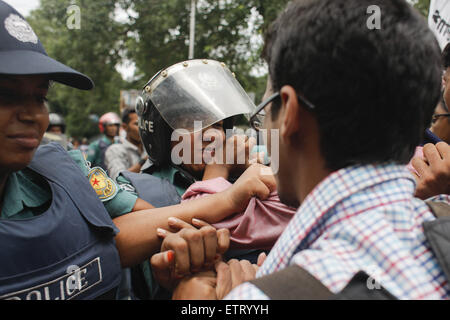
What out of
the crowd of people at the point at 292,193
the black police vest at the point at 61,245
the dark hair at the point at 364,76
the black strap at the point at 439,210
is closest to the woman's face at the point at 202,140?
the crowd of people at the point at 292,193

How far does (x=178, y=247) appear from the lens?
48.0 inches

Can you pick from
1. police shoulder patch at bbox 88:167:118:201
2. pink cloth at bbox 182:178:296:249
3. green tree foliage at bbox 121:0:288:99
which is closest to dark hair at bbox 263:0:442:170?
pink cloth at bbox 182:178:296:249

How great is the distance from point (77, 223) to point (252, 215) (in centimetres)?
66

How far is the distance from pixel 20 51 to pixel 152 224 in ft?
2.68

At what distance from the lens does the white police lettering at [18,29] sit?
1.22 m

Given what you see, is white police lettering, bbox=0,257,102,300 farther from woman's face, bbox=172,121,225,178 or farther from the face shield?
the face shield

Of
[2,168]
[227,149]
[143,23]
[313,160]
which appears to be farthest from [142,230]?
[143,23]

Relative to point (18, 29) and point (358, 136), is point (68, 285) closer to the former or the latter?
point (18, 29)

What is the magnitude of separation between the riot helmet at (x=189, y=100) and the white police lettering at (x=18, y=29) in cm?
95

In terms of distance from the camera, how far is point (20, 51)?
1.22 m

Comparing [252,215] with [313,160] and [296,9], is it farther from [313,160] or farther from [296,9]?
[296,9]

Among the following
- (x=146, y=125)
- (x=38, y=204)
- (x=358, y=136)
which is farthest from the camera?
(x=146, y=125)

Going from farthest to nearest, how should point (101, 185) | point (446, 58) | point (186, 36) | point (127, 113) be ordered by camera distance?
1. point (186, 36)
2. point (127, 113)
3. point (446, 58)
4. point (101, 185)

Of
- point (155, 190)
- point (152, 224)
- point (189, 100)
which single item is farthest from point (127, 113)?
point (152, 224)
